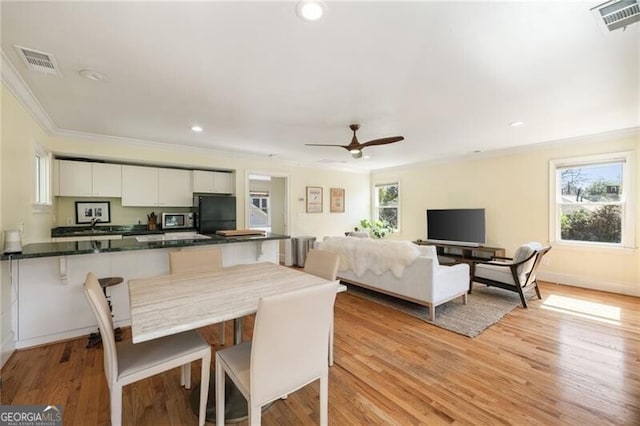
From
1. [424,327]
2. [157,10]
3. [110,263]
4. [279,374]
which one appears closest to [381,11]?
[157,10]

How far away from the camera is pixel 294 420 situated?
1.76m

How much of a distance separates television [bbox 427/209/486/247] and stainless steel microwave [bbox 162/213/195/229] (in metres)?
5.01

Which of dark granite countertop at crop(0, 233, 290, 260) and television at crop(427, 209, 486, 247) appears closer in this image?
dark granite countertop at crop(0, 233, 290, 260)

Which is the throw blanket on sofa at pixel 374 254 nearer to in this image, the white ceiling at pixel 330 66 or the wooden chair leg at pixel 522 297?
the wooden chair leg at pixel 522 297

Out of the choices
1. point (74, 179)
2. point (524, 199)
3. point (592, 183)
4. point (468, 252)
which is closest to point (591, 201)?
point (592, 183)

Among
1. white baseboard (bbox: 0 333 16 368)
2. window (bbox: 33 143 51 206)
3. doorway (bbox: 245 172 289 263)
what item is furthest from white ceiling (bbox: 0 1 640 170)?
white baseboard (bbox: 0 333 16 368)

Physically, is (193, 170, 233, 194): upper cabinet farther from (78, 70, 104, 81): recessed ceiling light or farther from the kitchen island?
(78, 70, 104, 81): recessed ceiling light

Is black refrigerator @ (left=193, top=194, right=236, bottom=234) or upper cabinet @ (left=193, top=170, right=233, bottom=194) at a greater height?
upper cabinet @ (left=193, top=170, right=233, bottom=194)

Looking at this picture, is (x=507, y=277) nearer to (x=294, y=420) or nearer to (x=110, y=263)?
(x=294, y=420)

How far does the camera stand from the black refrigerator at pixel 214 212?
16.7ft

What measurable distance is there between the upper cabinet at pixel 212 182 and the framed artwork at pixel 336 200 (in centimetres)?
259

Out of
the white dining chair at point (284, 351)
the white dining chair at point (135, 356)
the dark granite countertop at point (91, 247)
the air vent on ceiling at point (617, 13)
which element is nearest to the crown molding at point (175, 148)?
the dark granite countertop at point (91, 247)

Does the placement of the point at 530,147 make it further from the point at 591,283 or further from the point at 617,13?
the point at 617,13

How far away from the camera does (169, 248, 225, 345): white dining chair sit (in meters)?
2.48
